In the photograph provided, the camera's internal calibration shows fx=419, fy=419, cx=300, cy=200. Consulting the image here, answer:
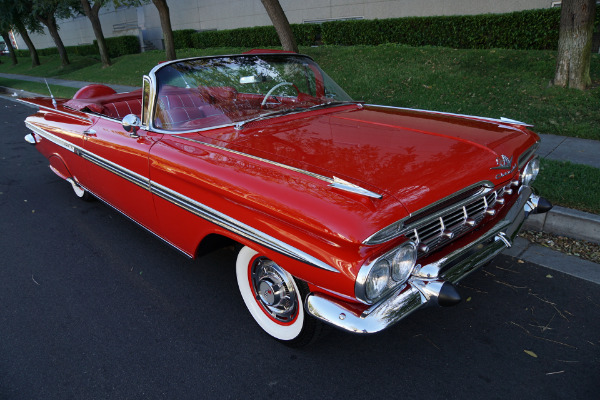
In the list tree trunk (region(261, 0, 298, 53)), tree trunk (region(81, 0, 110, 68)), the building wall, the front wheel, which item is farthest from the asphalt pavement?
tree trunk (region(81, 0, 110, 68))

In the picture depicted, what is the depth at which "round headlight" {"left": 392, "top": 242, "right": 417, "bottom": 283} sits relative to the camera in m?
1.94

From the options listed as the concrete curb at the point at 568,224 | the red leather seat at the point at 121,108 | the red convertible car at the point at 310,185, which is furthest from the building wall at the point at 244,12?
the red leather seat at the point at 121,108

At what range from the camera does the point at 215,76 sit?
316cm

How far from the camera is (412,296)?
2.00 meters

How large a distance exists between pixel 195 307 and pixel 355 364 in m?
1.21

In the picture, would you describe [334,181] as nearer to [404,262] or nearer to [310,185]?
[310,185]

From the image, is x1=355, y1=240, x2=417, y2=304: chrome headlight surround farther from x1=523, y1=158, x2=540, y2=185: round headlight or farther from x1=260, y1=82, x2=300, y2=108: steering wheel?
x1=260, y1=82, x2=300, y2=108: steering wheel

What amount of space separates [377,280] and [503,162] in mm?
1172

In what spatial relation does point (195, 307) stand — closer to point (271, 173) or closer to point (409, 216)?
point (271, 173)

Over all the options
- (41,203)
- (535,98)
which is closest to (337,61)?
(535,98)

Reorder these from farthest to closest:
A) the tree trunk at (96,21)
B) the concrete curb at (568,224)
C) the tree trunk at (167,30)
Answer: the tree trunk at (96,21) < the tree trunk at (167,30) < the concrete curb at (568,224)

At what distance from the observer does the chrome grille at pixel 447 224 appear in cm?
208

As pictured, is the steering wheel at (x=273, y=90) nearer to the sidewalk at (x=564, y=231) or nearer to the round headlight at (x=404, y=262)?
the round headlight at (x=404, y=262)

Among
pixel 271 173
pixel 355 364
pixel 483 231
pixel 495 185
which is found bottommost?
pixel 355 364
